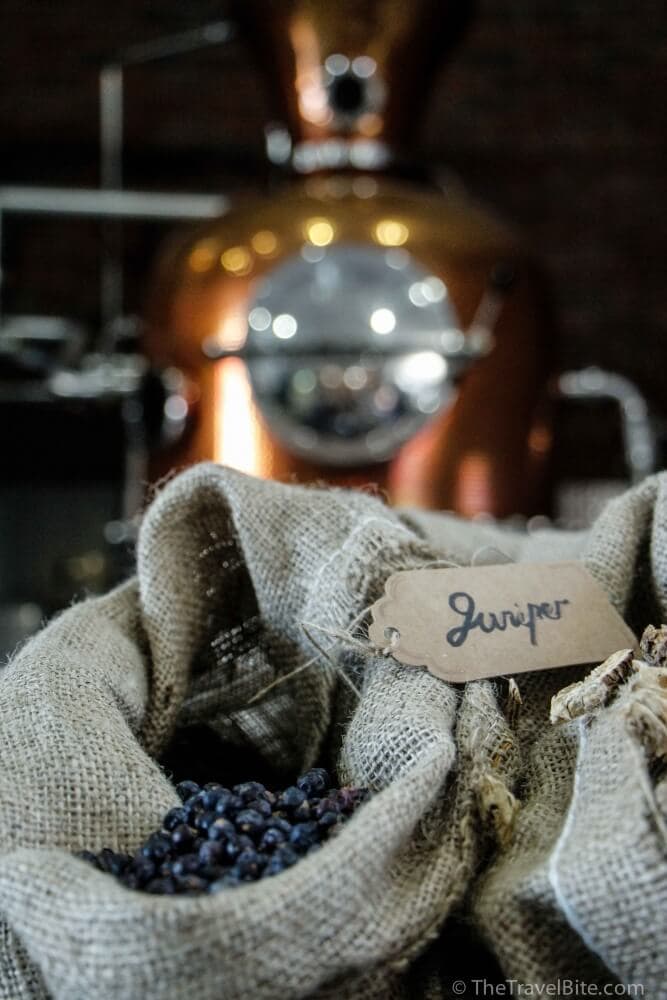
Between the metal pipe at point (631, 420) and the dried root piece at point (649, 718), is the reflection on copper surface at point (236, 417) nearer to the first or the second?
the metal pipe at point (631, 420)

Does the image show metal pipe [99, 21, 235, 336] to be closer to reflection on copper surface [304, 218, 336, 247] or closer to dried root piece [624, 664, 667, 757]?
reflection on copper surface [304, 218, 336, 247]

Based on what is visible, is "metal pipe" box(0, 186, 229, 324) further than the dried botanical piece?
Yes

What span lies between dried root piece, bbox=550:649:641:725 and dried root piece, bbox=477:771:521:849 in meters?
0.04

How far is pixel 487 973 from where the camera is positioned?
0.46 m

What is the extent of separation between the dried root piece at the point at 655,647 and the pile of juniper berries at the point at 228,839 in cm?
15

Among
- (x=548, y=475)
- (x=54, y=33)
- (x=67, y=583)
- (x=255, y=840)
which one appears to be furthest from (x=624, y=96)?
(x=255, y=840)

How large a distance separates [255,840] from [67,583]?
103cm

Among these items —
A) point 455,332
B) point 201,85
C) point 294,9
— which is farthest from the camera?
point 201,85

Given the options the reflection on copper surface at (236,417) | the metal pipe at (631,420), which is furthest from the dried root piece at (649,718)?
the metal pipe at (631,420)

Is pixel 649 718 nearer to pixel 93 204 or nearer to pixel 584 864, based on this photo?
pixel 584 864

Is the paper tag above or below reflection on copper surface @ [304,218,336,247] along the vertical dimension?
below

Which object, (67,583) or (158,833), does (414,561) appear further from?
(67,583)

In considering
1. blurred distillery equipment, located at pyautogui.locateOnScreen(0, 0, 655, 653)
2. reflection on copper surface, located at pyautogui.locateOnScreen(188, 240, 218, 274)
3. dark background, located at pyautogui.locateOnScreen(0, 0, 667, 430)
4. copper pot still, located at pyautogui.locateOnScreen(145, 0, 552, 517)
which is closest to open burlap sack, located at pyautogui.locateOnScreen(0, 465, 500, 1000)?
blurred distillery equipment, located at pyautogui.locateOnScreen(0, 0, 655, 653)

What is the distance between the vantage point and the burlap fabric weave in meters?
0.39
